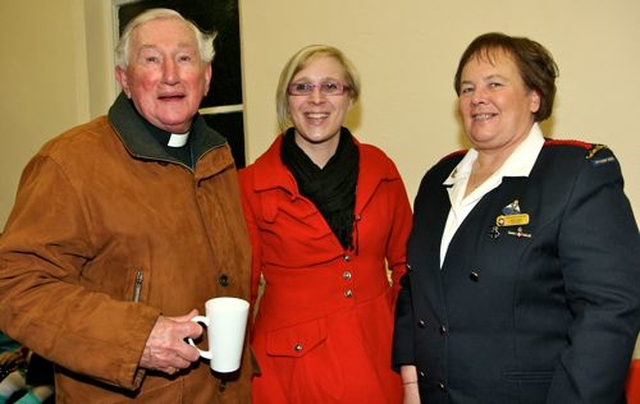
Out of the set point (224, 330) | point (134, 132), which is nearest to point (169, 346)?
point (224, 330)

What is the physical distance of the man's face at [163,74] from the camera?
140 centimetres

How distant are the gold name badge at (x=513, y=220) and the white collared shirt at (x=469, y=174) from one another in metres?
0.10

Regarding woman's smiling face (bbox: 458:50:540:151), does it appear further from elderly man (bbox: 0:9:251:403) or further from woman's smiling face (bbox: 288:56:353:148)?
elderly man (bbox: 0:9:251:403)

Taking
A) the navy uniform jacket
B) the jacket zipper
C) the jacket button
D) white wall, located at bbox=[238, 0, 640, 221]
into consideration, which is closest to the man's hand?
the jacket zipper

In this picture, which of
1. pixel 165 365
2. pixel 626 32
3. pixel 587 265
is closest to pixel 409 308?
pixel 587 265

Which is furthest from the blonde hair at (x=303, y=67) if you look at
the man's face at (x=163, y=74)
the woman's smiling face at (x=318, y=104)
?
the man's face at (x=163, y=74)

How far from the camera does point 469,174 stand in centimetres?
156

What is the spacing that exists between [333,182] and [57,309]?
915 millimetres

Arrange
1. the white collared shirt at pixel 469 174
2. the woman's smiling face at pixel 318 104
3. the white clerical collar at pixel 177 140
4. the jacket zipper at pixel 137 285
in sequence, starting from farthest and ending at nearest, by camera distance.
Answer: the woman's smiling face at pixel 318 104 → the white clerical collar at pixel 177 140 → the white collared shirt at pixel 469 174 → the jacket zipper at pixel 137 285

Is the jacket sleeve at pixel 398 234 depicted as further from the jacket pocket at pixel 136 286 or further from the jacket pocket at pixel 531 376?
the jacket pocket at pixel 136 286

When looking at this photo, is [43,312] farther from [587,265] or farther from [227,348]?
[587,265]

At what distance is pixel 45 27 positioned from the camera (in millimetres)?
3357

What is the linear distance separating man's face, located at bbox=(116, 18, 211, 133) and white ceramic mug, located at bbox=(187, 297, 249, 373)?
0.52 metres

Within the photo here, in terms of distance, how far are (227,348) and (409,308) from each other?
0.66m
